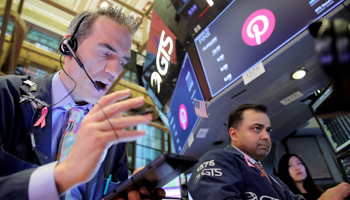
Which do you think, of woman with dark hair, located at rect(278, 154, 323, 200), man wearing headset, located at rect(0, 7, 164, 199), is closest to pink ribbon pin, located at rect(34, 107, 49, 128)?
man wearing headset, located at rect(0, 7, 164, 199)

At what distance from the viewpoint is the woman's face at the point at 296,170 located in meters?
2.93

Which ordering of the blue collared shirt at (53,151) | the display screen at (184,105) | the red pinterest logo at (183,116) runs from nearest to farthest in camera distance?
the blue collared shirt at (53,151) < the display screen at (184,105) < the red pinterest logo at (183,116)

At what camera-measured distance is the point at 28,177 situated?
0.60m

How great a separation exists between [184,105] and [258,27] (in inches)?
46.7

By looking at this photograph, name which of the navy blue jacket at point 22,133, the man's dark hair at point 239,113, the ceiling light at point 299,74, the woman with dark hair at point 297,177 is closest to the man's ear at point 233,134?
the man's dark hair at point 239,113

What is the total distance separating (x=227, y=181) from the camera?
1276mm

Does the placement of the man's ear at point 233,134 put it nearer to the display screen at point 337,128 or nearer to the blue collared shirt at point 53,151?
the display screen at point 337,128

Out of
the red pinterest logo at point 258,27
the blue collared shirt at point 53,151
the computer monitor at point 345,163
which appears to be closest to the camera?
the blue collared shirt at point 53,151

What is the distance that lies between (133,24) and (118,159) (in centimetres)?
80

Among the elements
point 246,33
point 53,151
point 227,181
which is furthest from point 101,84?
point 246,33

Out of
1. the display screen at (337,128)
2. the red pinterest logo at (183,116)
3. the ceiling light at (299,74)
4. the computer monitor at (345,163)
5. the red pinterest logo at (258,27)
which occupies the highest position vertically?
the red pinterest logo at (258,27)

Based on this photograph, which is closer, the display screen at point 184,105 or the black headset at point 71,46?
the black headset at point 71,46

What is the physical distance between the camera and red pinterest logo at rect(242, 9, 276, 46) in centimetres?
159

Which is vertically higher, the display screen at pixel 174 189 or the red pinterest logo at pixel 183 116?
the red pinterest logo at pixel 183 116
